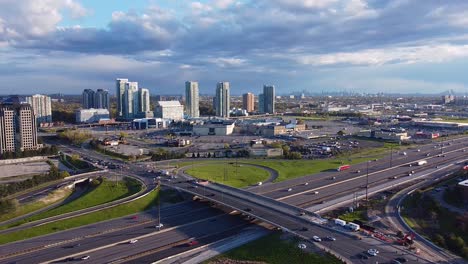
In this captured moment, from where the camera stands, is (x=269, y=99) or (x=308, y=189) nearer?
(x=308, y=189)

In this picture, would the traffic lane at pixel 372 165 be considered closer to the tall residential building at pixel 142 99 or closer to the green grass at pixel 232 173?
the green grass at pixel 232 173

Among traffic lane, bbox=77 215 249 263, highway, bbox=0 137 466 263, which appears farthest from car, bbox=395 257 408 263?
traffic lane, bbox=77 215 249 263

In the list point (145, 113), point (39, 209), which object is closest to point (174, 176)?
point (39, 209)

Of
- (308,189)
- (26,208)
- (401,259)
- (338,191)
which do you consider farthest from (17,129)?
(401,259)

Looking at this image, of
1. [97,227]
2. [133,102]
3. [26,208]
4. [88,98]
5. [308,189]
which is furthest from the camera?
[88,98]

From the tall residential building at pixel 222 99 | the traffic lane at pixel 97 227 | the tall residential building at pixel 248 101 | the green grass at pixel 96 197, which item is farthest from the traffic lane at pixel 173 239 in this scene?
the tall residential building at pixel 248 101

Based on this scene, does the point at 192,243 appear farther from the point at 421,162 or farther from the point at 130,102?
the point at 130,102

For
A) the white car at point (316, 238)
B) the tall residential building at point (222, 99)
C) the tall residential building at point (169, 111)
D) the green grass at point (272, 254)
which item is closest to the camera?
the green grass at point (272, 254)
